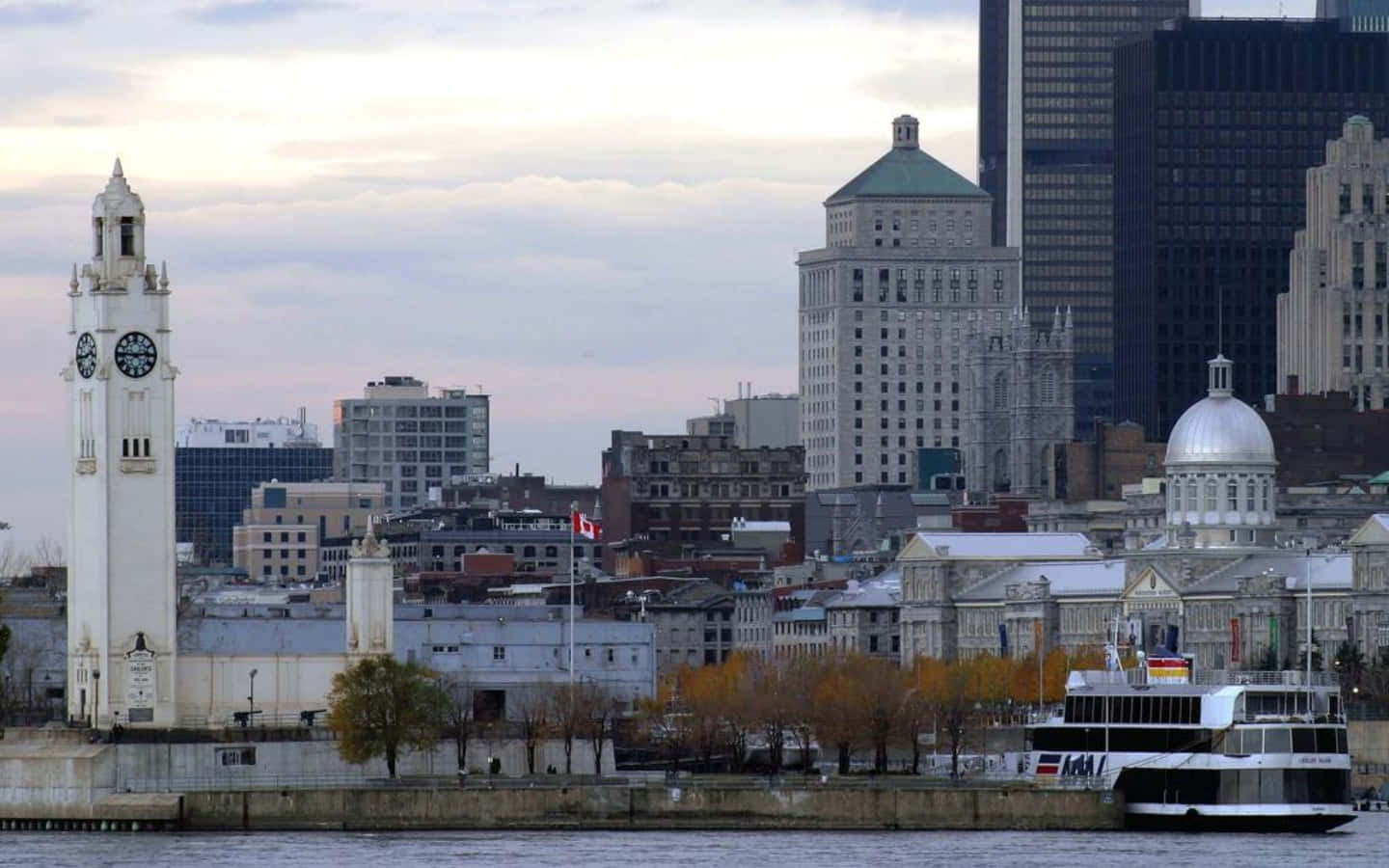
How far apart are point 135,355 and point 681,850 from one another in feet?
92.2

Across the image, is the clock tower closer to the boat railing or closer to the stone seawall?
the stone seawall

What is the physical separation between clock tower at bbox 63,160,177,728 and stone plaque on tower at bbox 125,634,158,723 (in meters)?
0.03

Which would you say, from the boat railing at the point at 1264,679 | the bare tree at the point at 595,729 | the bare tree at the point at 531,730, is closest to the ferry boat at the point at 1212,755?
the boat railing at the point at 1264,679

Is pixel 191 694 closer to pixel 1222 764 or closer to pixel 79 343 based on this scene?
pixel 79 343

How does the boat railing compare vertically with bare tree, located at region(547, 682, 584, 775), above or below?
above

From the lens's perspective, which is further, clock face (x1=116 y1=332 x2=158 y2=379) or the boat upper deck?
clock face (x1=116 y1=332 x2=158 y2=379)

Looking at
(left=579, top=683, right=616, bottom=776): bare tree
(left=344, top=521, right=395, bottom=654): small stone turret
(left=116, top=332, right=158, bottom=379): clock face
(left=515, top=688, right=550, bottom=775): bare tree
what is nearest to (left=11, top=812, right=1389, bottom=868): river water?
(left=116, top=332, right=158, bottom=379): clock face

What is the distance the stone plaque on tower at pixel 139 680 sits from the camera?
163000 millimetres

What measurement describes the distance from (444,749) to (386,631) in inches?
279

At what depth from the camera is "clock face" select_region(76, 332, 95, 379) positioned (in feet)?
535

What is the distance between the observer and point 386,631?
17600 cm

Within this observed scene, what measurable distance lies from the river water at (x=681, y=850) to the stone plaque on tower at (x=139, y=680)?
1006 centimetres

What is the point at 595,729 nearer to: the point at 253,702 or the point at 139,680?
the point at 253,702

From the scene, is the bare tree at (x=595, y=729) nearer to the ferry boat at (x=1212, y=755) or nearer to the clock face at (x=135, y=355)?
the ferry boat at (x=1212, y=755)
